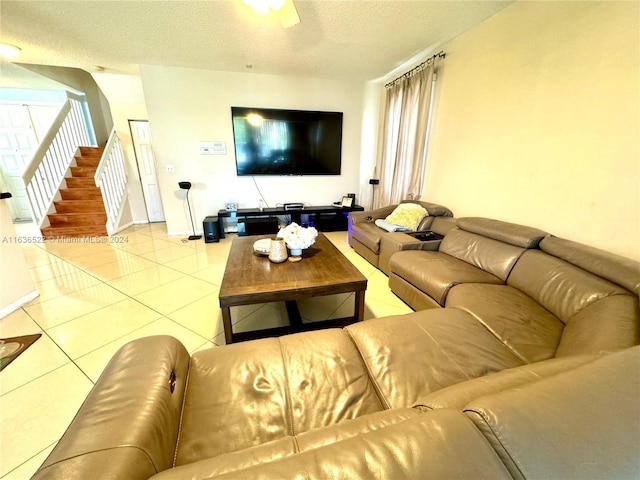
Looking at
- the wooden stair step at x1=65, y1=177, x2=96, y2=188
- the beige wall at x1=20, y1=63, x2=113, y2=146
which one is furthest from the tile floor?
the beige wall at x1=20, y1=63, x2=113, y2=146

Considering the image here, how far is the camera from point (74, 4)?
2.22 metres

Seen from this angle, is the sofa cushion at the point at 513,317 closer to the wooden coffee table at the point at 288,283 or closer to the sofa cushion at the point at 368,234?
the wooden coffee table at the point at 288,283

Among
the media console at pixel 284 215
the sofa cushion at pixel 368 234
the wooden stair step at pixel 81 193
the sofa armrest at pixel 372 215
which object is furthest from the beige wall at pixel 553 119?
the wooden stair step at pixel 81 193

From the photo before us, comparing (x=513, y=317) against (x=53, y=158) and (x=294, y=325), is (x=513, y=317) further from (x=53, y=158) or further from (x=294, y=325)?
(x=53, y=158)

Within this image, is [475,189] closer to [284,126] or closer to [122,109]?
[284,126]

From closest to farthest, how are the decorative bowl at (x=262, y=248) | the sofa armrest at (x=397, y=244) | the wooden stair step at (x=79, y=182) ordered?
the decorative bowl at (x=262, y=248) → the sofa armrest at (x=397, y=244) → the wooden stair step at (x=79, y=182)

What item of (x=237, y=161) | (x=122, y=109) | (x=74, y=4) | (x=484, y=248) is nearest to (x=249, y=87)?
(x=237, y=161)

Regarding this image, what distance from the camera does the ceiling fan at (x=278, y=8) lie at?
1854 millimetres

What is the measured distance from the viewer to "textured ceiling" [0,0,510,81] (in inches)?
88.7

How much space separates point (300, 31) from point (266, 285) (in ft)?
9.02

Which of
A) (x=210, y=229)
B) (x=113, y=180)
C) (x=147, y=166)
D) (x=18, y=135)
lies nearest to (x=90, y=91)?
(x=18, y=135)

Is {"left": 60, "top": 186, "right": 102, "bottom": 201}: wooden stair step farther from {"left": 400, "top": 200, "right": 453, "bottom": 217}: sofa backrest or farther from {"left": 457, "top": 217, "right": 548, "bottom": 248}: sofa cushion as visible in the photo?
{"left": 457, "top": 217, "right": 548, "bottom": 248}: sofa cushion

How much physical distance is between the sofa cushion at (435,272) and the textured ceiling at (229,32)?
2240 mm

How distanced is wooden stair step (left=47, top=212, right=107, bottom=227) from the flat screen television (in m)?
2.65
